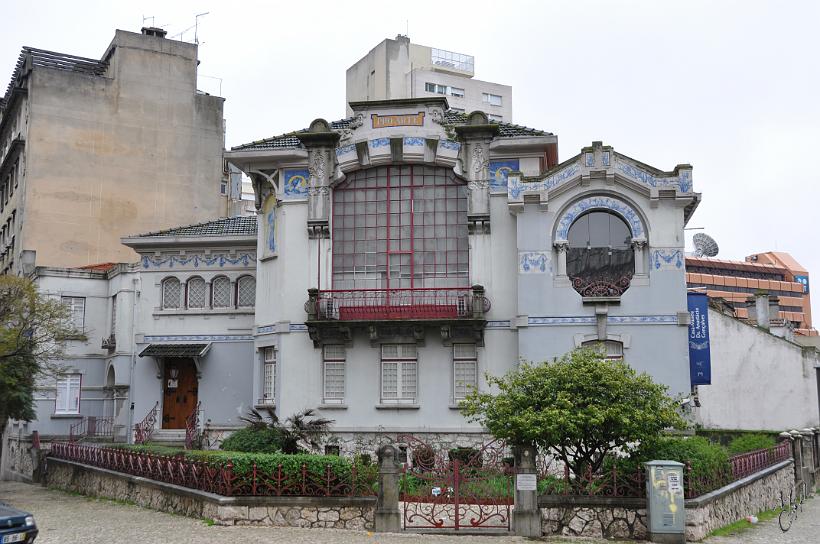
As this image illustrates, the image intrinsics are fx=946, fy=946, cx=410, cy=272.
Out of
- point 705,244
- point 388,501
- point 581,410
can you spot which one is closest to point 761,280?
point 705,244

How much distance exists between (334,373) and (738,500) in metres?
12.5

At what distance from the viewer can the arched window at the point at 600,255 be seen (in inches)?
1081

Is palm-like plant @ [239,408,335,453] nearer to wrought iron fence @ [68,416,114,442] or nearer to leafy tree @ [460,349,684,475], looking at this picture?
leafy tree @ [460,349,684,475]

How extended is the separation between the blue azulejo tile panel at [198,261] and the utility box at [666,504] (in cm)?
1867

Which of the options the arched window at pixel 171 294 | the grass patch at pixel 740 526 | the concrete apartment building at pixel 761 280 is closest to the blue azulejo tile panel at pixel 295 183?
the arched window at pixel 171 294

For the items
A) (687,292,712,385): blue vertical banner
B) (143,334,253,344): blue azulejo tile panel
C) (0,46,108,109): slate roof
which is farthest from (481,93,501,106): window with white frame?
(687,292,712,385): blue vertical banner

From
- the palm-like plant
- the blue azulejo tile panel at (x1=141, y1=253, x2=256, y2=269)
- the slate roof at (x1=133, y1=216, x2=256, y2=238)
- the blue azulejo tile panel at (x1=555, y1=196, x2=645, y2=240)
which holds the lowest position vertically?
the palm-like plant

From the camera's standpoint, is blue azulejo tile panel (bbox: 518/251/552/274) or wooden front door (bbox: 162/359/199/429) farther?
wooden front door (bbox: 162/359/199/429)

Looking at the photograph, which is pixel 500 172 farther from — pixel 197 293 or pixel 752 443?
pixel 197 293

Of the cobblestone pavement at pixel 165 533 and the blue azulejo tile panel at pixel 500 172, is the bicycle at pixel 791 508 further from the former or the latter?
the blue azulejo tile panel at pixel 500 172

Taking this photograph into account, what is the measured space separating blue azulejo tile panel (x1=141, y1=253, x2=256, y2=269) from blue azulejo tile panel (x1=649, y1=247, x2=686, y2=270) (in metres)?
13.6

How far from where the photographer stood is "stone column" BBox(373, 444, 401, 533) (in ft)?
59.8

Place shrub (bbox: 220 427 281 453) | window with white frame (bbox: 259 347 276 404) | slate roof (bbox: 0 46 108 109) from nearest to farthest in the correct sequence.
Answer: shrub (bbox: 220 427 281 453), window with white frame (bbox: 259 347 276 404), slate roof (bbox: 0 46 108 109)

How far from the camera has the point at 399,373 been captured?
94.0ft
